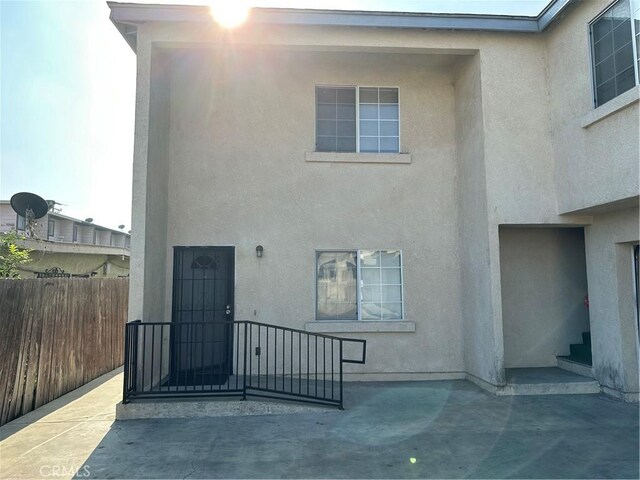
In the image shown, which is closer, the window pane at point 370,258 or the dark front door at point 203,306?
the dark front door at point 203,306

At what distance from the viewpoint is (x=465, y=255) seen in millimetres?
7141

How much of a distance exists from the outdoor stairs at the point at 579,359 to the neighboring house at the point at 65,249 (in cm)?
1048

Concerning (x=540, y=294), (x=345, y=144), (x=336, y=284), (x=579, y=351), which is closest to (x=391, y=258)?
(x=336, y=284)

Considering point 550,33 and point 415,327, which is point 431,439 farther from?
point 550,33

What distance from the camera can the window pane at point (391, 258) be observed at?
288 inches

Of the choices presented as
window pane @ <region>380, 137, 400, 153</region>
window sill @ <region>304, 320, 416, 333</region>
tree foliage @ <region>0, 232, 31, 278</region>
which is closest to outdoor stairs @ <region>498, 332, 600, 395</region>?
window sill @ <region>304, 320, 416, 333</region>

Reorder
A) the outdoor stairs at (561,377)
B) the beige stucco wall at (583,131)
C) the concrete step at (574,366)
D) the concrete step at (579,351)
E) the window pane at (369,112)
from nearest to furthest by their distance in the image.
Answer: the beige stucco wall at (583,131) < the outdoor stairs at (561,377) < the concrete step at (574,366) < the concrete step at (579,351) < the window pane at (369,112)

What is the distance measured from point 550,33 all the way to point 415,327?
5.24 meters

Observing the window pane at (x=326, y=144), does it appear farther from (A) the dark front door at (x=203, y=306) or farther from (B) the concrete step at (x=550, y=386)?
(B) the concrete step at (x=550, y=386)

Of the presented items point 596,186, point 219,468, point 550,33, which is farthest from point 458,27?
point 219,468

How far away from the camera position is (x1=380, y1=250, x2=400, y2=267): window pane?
7.32m

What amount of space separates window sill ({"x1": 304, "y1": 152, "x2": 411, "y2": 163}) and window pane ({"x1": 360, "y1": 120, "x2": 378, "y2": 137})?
484 millimetres

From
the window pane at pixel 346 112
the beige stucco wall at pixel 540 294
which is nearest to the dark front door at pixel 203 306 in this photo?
the window pane at pixel 346 112

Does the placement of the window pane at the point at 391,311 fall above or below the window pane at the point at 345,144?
below
